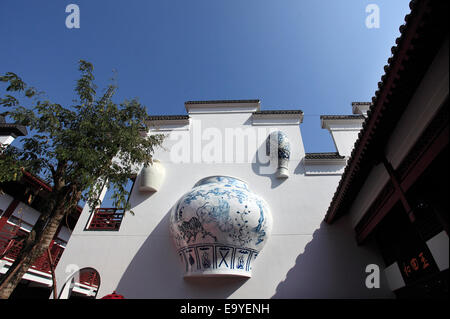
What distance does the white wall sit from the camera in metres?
4.63

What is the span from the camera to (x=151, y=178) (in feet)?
20.2

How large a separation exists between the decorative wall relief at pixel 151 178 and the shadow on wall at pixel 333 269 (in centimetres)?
397

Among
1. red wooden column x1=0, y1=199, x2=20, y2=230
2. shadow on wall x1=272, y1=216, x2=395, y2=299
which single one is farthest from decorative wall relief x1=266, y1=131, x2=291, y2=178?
red wooden column x1=0, y1=199, x2=20, y2=230

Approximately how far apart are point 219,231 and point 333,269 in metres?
2.63

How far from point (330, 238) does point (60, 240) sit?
10486 millimetres

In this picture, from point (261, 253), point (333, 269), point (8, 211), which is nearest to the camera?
point (333, 269)

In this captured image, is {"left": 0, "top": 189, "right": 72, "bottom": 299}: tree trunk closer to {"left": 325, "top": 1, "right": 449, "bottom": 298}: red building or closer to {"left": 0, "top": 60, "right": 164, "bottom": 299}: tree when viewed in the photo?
{"left": 0, "top": 60, "right": 164, "bottom": 299}: tree

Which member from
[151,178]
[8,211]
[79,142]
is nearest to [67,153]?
[79,142]

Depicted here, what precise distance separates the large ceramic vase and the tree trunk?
7.24 ft

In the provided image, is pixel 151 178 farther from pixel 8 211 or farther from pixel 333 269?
pixel 8 211

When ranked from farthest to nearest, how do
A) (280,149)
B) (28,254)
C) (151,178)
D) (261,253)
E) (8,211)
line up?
(8,211) < (280,149) < (151,178) < (261,253) < (28,254)

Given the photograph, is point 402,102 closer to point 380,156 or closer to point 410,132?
point 410,132
